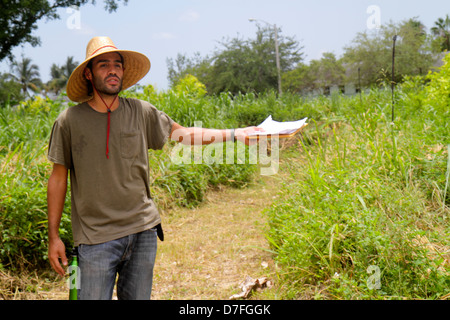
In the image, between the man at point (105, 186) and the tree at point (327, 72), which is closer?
the man at point (105, 186)

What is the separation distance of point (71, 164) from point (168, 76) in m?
41.1

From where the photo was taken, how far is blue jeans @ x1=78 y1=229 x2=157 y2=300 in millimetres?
2125

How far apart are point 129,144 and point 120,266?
2.23 feet

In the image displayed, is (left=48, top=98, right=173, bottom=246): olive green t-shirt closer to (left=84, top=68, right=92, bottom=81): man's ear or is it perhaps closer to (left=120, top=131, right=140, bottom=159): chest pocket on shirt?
(left=120, top=131, right=140, bottom=159): chest pocket on shirt

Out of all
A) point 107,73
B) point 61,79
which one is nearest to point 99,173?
point 107,73

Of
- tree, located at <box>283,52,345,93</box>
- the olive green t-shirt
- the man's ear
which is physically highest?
tree, located at <box>283,52,345,93</box>

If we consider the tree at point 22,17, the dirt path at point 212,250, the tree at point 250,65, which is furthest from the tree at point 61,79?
the dirt path at point 212,250

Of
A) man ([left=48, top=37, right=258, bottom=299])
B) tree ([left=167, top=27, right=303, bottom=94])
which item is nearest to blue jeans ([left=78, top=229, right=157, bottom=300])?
man ([left=48, top=37, right=258, bottom=299])

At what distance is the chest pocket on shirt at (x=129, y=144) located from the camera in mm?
2252

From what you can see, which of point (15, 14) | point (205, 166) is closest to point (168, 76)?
point (15, 14)

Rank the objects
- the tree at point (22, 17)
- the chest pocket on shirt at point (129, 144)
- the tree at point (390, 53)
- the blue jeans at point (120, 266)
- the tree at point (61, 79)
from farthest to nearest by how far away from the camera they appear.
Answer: the tree at point (61, 79)
the tree at point (390, 53)
the tree at point (22, 17)
the chest pocket on shirt at point (129, 144)
the blue jeans at point (120, 266)

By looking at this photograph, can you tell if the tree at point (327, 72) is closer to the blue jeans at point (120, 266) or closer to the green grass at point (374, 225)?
the green grass at point (374, 225)

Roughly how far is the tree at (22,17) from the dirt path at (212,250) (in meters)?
12.9

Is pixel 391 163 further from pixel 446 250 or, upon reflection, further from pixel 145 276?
pixel 145 276
